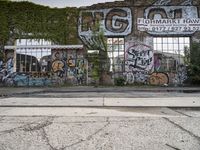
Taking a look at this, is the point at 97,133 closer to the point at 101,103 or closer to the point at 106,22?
the point at 101,103

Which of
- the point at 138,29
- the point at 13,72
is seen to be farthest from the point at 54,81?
the point at 138,29

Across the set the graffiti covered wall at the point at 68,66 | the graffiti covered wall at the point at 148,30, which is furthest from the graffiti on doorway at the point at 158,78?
the graffiti covered wall at the point at 68,66

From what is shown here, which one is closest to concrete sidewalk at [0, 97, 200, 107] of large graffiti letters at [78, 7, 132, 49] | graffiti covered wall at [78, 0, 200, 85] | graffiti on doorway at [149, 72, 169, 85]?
graffiti on doorway at [149, 72, 169, 85]

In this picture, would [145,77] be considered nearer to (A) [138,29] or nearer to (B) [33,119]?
(A) [138,29]

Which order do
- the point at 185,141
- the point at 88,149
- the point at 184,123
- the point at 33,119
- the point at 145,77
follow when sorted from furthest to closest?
the point at 145,77, the point at 33,119, the point at 184,123, the point at 185,141, the point at 88,149

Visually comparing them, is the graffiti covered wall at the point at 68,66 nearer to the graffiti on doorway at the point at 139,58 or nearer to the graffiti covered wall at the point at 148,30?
the graffiti covered wall at the point at 148,30

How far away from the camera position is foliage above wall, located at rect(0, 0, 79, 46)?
26.7 metres

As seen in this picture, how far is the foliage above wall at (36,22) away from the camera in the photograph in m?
26.7

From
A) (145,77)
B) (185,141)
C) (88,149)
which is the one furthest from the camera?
(145,77)

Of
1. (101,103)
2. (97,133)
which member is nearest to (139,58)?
(101,103)

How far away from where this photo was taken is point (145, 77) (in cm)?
2605

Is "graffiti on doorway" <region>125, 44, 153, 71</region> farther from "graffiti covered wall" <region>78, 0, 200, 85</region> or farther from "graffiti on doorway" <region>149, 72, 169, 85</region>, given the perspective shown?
"graffiti on doorway" <region>149, 72, 169, 85</region>

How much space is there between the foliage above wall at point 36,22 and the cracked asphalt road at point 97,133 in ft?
65.7

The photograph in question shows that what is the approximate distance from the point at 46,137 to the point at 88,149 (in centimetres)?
97
